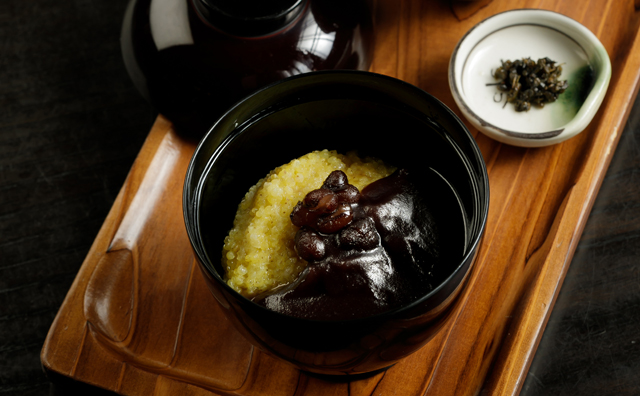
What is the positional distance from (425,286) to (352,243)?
5.1 inches

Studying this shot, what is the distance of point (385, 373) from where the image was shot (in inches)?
38.3

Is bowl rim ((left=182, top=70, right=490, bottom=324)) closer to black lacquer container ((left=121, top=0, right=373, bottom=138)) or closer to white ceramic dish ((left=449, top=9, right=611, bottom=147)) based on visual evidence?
black lacquer container ((left=121, top=0, right=373, bottom=138))

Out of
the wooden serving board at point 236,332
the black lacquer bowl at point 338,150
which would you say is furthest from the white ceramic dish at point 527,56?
the black lacquer bowl at point 338,150

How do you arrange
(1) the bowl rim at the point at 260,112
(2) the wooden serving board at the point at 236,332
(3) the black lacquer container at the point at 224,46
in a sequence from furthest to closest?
1. (3) the black lacquer container at the point at 224,46
2. (2) the wooden serving board at the point at 236,332
3. (1) the bowl rim at the point at 260,112

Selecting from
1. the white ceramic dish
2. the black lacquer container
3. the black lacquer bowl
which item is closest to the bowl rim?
the black lacquer bowl

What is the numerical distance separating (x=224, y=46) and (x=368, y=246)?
0.51m

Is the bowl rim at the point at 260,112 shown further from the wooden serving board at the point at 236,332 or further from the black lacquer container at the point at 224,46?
the black lacquer container at the point at 224,46

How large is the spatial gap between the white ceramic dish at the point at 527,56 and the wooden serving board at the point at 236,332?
5 cm

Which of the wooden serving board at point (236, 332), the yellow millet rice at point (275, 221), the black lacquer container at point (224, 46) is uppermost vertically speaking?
the black lacquer container at point (224, 46)

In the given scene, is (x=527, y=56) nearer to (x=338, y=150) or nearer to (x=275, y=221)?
(x=338, y=150)

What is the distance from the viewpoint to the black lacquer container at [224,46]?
3.61ft

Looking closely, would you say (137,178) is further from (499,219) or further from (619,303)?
(619,303)

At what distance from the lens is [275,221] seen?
960 mm

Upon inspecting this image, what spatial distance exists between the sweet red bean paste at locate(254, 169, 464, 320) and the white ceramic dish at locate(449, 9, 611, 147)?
1.12ft
